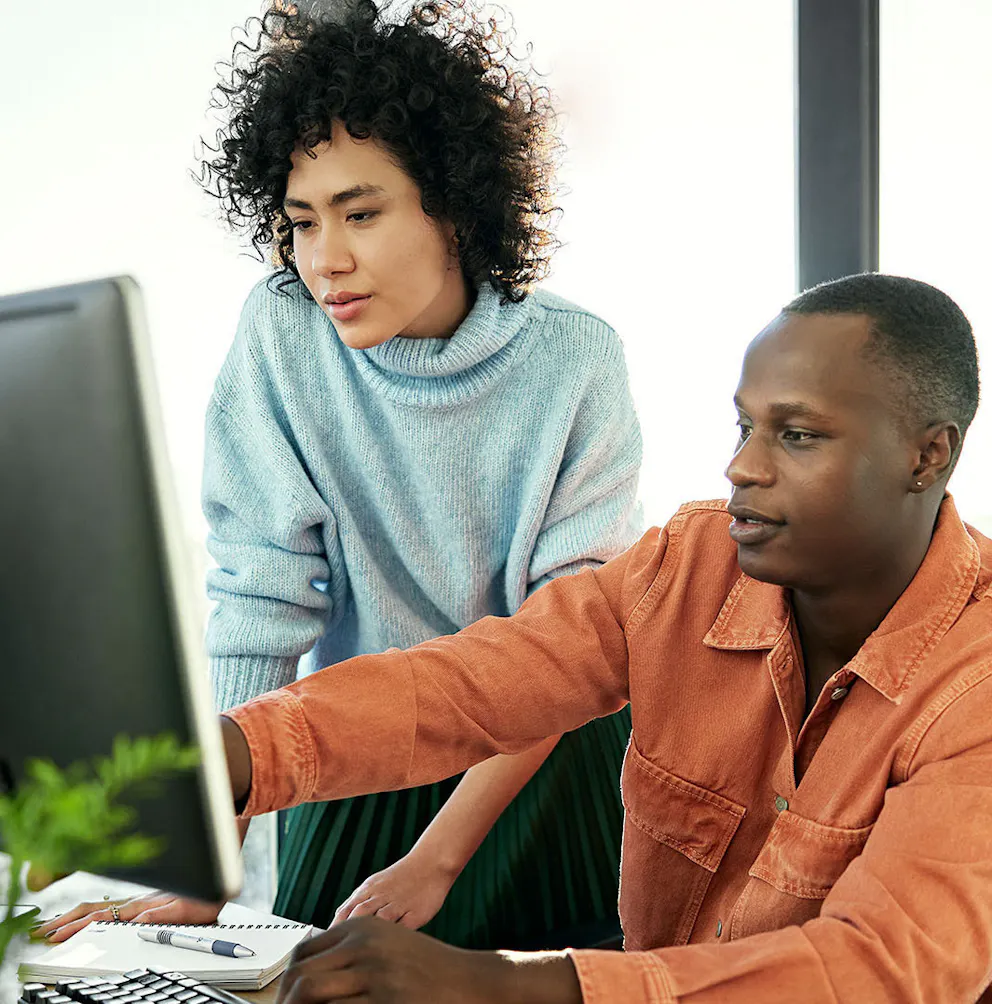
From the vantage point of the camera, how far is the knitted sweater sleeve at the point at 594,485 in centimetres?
153

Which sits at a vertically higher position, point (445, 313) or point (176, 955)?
point (445, 313)

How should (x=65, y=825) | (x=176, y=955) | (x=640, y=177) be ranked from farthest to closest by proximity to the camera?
(x=640, y=177) → (x=176, y=955) → (x=65, y=825)

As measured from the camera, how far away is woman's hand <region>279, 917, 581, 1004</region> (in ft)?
2.29

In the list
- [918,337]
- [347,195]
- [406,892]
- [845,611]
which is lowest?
[406,892]

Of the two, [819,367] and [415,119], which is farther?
[415,119]

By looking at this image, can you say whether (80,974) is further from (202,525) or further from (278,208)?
(202,525)

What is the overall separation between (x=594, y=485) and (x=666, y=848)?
545 mm

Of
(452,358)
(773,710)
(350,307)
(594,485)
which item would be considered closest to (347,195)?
(350,307)

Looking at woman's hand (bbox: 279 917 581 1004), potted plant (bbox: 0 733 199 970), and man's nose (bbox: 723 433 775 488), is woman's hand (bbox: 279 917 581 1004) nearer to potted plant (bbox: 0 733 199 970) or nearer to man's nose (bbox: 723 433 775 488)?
potted plant (bbox: 0 733 199 970)

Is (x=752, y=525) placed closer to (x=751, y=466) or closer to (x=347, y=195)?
(x=751, y=466)

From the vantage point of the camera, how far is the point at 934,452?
100cm

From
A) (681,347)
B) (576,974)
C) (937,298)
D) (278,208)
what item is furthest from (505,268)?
(576,974)

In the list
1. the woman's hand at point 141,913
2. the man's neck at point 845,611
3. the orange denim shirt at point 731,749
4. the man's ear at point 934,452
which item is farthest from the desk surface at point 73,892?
the man's ear at point 934,452

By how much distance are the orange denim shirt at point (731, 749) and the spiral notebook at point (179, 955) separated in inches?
5.1
